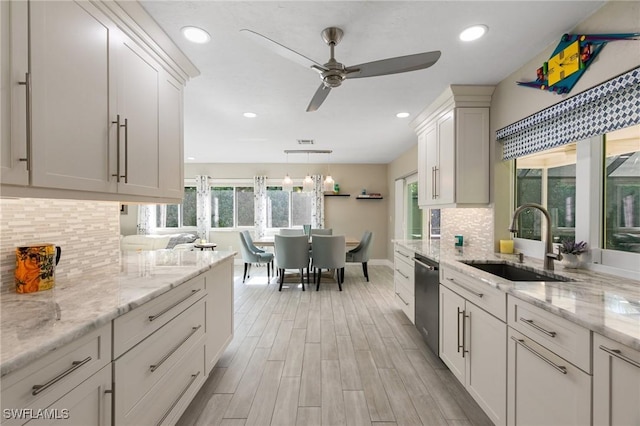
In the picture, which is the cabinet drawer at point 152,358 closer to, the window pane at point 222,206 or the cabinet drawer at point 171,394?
the cabinet drawer at point 171,394

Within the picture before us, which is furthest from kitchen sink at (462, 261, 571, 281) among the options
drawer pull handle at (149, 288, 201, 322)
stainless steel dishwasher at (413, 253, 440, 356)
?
drawer pull handle at (149, 288, 201, 322)

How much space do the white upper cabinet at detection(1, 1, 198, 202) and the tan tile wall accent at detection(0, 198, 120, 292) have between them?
1.14 ft

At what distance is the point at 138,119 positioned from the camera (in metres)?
1.64

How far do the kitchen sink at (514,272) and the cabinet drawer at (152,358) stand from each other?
6.83ft

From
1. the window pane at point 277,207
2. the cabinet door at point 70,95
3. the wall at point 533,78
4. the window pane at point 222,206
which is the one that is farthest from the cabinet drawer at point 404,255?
the window pane at point 222,206

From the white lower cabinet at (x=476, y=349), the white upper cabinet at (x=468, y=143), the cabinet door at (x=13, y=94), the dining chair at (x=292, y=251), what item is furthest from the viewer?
the dining chair at (x=292, y=251)

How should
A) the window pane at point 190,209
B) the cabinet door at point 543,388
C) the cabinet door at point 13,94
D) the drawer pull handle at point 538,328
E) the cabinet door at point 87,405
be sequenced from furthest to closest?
the window pane at point 190,209 < the drawer pull handle at point 538,328 < the cabinet door at point 543,388 < the cabinet door at point 13,94 < the cabinet door at point 87,405

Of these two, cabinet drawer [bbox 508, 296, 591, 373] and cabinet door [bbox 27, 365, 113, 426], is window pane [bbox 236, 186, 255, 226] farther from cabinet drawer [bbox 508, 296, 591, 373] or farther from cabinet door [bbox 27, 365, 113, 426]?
cabinet drawer [bbox 508, 296, 591, 373]

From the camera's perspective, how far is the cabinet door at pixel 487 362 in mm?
1464

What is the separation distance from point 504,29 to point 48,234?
9.76ft

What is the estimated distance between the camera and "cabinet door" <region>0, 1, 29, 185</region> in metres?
0.92

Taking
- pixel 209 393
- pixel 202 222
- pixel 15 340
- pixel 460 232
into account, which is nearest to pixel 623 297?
pixel 460 232

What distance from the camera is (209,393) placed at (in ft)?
6.41

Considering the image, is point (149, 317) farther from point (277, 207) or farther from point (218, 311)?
point (277, 207)
